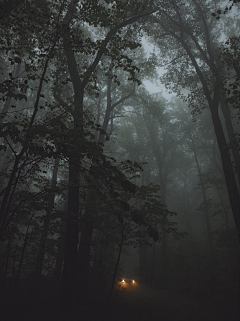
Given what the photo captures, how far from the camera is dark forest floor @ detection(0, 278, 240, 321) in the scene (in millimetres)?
6223

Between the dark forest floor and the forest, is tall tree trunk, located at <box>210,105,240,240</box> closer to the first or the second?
the forest

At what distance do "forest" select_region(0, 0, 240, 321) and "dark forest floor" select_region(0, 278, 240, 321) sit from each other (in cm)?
6

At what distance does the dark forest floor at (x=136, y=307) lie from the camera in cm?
622

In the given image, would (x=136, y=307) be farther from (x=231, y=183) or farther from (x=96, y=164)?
(x=96, y=164)

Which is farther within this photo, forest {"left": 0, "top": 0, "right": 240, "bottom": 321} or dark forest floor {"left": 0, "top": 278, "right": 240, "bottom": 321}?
dark forest floor {"left": 0, "top": 278, "right": 240, "bottom": 321}

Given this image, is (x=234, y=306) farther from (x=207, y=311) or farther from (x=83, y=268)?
(x=83, y=268)

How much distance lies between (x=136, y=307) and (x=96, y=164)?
8.83m

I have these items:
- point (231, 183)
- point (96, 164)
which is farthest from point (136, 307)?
point (96, 164)

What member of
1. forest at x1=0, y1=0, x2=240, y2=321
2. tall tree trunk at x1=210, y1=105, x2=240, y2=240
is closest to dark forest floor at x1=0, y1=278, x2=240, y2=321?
forest at x1=0, y1=0, x2=240, y2=321

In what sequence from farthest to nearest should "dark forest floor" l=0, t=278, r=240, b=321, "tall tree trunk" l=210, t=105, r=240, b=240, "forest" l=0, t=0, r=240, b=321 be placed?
"tall tree trunk" l=210, t=105, r=240, b=240 < "dark forest floor" l=0, t=278, r=240, b=321 < "forest" l=0, t=0, r=240, b=321

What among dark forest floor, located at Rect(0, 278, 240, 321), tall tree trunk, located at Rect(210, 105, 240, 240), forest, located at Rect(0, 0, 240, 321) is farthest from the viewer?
tall tree trunk, located at Rect(210, 105, 240, 240)

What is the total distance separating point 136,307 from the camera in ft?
31.9

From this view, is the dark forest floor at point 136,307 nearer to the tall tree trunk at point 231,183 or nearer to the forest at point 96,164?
the forest at point 96,164

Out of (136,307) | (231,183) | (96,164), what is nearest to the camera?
(96,164)
